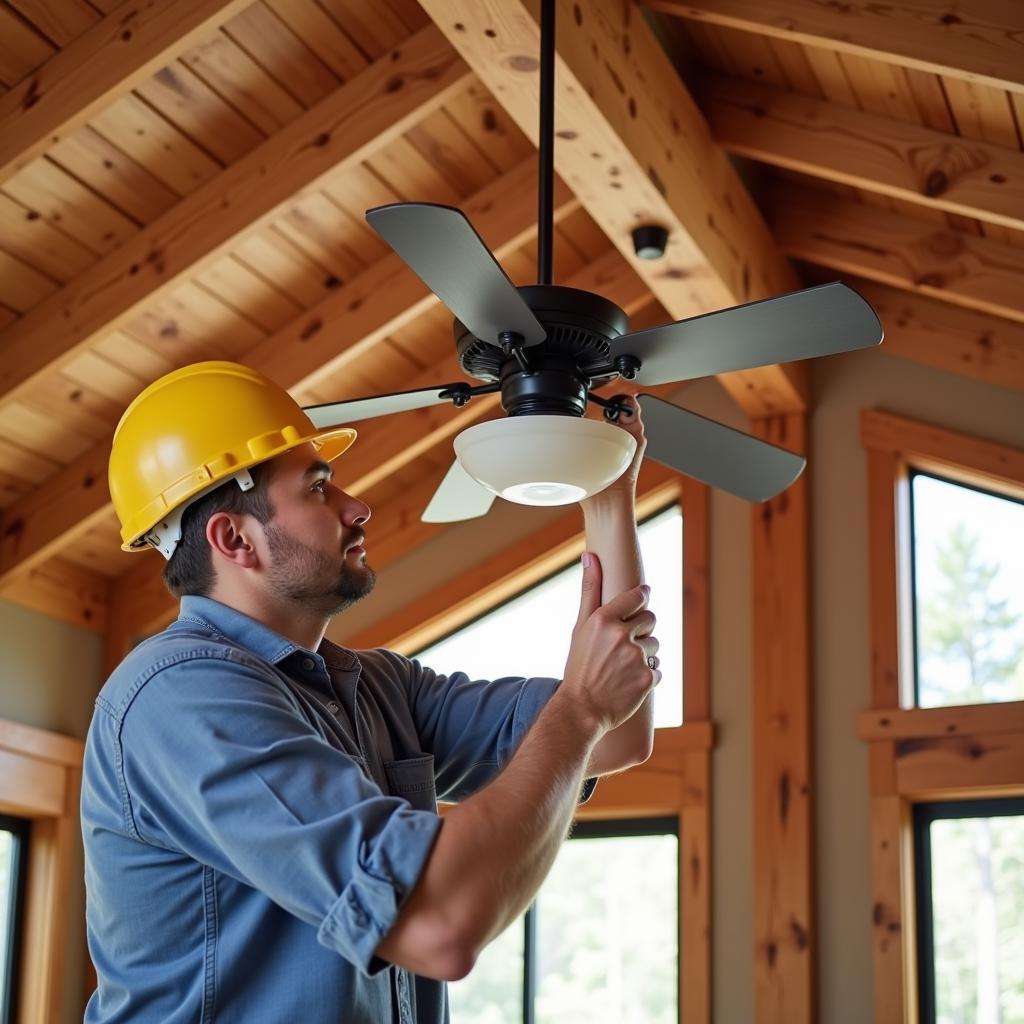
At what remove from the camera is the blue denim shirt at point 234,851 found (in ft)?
4.69

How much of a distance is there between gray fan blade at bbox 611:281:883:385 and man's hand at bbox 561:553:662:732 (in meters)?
0.46

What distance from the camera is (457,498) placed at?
2.71 m

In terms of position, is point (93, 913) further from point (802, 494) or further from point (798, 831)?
point (802, 494)

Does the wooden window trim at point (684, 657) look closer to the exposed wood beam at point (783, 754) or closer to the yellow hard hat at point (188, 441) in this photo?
the exposed wood beam at point (783, 754)

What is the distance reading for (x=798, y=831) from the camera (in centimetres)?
439

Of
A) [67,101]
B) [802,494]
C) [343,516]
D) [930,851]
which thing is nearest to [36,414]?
[67,101]

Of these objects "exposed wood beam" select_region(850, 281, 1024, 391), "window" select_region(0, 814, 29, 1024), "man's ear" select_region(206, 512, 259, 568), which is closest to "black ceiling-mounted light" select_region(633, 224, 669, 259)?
"exposed wood beam" select_region(850, 281, 1024, 391)

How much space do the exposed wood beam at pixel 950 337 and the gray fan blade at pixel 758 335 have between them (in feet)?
7.61

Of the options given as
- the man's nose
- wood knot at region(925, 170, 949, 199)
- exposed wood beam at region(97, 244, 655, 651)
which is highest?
wood knot at region(925, 170, 949, 199)

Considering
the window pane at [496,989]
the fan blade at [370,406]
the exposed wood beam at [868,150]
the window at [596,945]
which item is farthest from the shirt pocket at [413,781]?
the window pane at [496,989]

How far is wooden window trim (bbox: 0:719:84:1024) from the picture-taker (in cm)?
449

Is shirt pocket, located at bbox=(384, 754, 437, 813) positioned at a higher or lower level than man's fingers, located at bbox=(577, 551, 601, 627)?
lower

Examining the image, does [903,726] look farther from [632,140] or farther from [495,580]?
[632,140]

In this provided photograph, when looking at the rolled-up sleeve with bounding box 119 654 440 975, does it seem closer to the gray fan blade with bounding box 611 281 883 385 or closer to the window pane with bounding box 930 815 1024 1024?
the gray fan blade with bounding box 611 281 883 385
